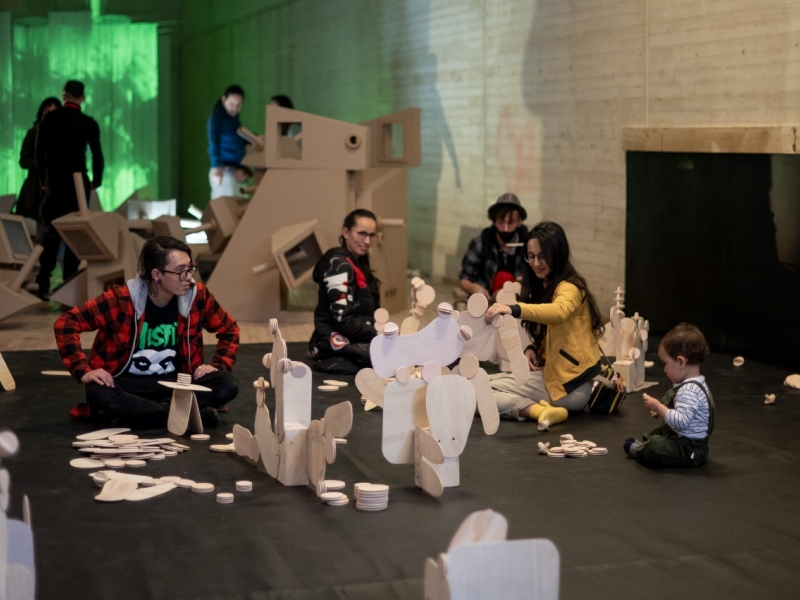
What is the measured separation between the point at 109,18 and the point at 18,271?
881 centimetres

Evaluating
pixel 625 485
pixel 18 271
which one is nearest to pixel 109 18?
pixel 18 271

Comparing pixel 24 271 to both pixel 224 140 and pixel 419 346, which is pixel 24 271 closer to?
pixel 419 346

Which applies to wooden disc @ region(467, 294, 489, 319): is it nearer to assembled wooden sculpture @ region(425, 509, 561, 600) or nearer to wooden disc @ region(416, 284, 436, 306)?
wooden disc @ region(416, 284, 436, 306)

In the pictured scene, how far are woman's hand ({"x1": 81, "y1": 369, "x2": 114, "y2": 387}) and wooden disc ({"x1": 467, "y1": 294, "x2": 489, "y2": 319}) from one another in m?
1.59

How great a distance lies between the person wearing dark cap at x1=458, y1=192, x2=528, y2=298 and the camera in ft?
24.4

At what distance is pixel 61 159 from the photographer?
361 inches

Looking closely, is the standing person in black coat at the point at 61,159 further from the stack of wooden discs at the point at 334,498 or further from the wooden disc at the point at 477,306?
the stack of wooden discs at the point at 334,498

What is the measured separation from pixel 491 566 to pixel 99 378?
9.58 feet

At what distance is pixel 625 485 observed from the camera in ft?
13.8

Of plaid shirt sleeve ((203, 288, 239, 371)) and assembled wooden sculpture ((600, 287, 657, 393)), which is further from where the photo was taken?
assembled wooden sculpture ((600, 287, 657, 393))

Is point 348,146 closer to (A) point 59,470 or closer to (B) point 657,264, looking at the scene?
(B) point 657,264

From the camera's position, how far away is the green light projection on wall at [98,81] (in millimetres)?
14930

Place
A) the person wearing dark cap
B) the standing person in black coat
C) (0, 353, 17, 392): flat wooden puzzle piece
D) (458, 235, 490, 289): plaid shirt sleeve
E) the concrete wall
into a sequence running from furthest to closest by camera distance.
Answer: the standing person in black coat → (458, 235, 490, 289): plaid shirt sleeve → the person wearing dark cap → the concrete wall → (0, 353, 17, 392): flat wooden puzzle piece

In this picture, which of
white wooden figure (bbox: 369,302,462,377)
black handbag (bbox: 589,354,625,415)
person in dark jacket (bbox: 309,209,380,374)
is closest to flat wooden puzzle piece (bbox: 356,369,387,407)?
white wooden figure (bbox: 369,302,462,377)
